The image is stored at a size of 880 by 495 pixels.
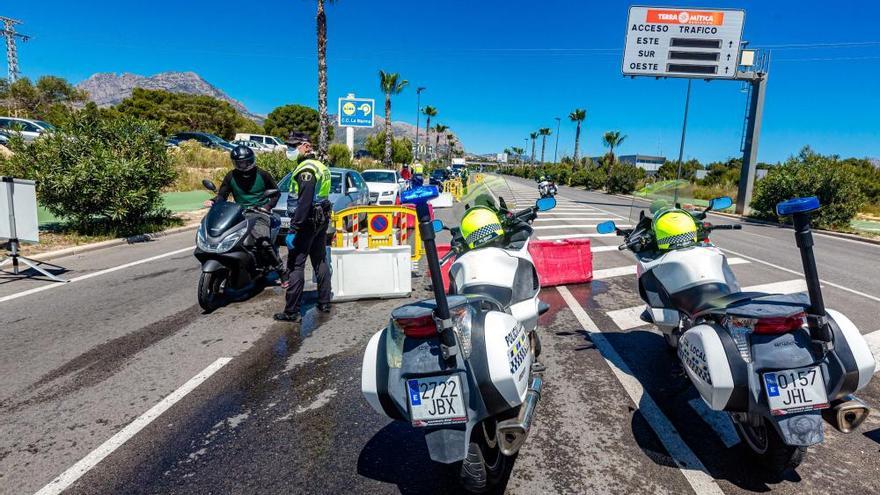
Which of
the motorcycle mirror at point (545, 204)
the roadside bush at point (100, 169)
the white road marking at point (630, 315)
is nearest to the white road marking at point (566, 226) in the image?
the white road marking at point (630, 315)

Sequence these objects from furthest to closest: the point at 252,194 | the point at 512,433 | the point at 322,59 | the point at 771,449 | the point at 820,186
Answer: the point at 322,59
the point at 820,186
the point at 252,194
the point at 771,449
the point at 512,433

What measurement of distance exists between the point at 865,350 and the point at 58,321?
715 centimetres

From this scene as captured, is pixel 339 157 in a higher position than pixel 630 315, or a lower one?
higher

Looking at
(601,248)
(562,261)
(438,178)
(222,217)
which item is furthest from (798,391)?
(438,178)

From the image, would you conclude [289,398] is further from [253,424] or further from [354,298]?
[354,298]

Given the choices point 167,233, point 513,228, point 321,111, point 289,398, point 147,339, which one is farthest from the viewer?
point 321,111

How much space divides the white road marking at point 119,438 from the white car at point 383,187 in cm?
1181

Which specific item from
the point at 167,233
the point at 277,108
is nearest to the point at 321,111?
the point at 167,233

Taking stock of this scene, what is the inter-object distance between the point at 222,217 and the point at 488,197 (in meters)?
3.39

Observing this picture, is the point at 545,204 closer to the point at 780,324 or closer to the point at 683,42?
the point at 780,324

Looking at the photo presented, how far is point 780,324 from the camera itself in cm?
239

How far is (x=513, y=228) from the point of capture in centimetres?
411

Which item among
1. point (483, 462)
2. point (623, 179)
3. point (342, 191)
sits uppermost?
point (623, 179)

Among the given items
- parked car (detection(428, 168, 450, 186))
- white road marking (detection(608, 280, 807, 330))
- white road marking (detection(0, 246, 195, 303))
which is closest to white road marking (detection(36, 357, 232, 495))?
white road marking (detection(0, 246, 195, 303))
